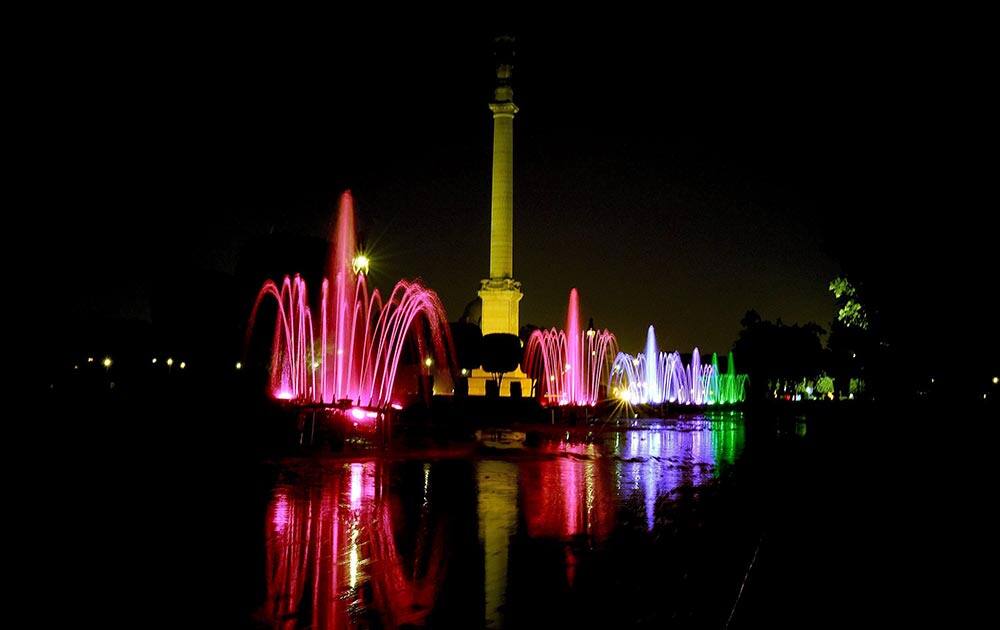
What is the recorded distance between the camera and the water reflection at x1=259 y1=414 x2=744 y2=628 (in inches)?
232

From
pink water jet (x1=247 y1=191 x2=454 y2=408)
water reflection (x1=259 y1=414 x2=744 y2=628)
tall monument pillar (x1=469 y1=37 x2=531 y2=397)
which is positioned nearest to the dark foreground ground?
water reflection (x1=259 y1=414 x2=744 y2=628)

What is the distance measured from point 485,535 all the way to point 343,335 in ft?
62.5

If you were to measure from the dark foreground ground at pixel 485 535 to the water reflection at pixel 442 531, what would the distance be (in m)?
0.04

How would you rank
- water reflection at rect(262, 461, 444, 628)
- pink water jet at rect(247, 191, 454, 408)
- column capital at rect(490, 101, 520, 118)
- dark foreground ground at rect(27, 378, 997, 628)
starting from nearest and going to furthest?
water reflection at rect(262, 461, 444, 628)
dark foreground ground at rect(27, 378, 997, 628)
pink water jet at rect(247, 191, 454, 408)
column capital at rect(490, 101, 520, 118)

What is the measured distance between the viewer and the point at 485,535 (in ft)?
28.2

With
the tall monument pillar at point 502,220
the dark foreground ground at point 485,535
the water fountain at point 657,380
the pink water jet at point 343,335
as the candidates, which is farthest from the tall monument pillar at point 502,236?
the dark foreground ground at point 485,535

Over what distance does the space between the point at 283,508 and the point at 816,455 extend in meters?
15.1

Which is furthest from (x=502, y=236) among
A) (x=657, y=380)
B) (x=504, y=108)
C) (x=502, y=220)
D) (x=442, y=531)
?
(x=442, y=531)

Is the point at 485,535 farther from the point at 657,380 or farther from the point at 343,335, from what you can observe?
the point at 657,380

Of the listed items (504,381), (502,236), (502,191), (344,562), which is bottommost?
(344,562)

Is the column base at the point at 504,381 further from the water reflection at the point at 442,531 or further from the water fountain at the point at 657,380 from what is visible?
the water reflection at the point at 442,531

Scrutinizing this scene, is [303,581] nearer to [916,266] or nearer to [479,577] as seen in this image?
[479,577]

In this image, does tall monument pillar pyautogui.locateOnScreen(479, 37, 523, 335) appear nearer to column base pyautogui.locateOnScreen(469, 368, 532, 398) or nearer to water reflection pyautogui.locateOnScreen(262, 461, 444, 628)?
column base pyautogui.locateOnScreen(469, 368, 532, 398)

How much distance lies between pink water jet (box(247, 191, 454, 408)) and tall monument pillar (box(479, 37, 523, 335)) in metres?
17.2
